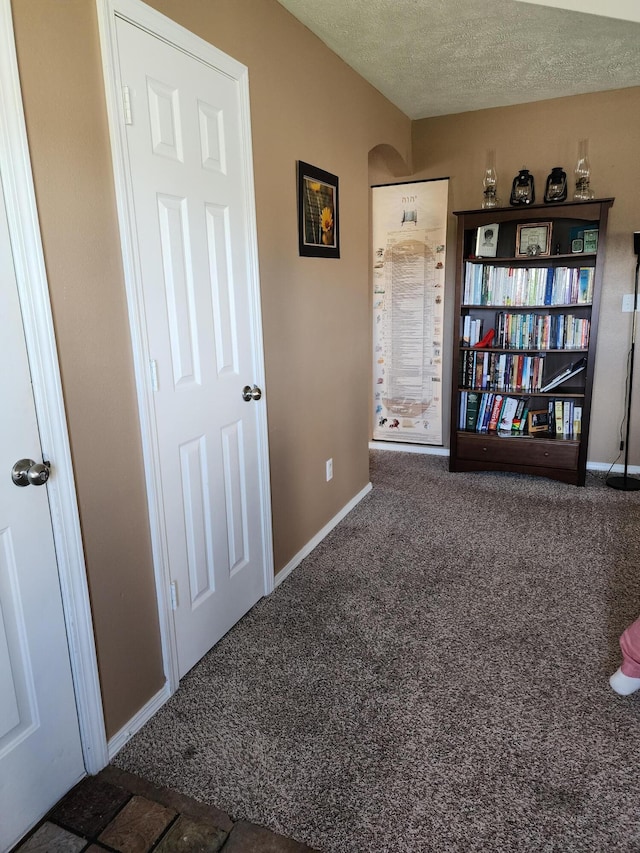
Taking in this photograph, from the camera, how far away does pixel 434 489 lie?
3760 millimetres

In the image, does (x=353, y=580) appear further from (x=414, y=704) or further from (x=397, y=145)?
(x=397, y=145)

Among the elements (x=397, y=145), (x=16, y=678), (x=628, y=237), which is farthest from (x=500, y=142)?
(x=16, y=678)

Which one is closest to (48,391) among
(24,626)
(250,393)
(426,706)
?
(24,626)

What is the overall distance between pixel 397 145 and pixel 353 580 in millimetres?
2837

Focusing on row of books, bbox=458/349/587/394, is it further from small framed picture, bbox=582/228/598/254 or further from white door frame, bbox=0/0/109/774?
white door frame, bbox=0/0/109/774

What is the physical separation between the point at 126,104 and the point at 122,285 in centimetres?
50

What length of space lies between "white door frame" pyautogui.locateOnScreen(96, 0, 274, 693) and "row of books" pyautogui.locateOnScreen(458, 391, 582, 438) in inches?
91.8

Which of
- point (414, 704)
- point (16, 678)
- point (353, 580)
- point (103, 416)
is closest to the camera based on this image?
point (16, 678)

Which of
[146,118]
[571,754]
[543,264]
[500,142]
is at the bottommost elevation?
[571,754]

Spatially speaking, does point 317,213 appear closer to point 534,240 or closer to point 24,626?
point 534,240

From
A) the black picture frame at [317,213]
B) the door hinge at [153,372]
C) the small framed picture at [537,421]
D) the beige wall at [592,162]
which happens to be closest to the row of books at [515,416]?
the small framed picture at [537,421]

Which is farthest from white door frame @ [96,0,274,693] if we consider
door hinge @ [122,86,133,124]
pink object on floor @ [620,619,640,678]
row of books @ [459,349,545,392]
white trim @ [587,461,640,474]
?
white trim @ [587,461,640,474]

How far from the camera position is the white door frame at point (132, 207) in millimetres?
1511

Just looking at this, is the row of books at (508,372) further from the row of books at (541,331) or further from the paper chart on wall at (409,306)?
the paper chart on wall at (409,306)
